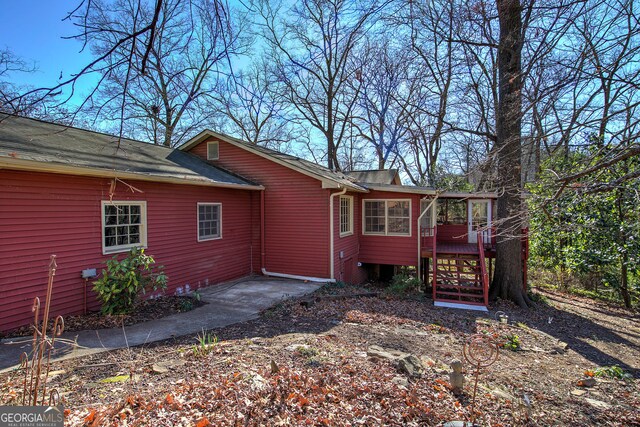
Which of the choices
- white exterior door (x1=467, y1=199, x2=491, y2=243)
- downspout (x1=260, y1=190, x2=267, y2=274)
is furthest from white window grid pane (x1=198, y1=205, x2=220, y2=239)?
white exterior door (x1=467, y1=199, x2=491, y2=243)

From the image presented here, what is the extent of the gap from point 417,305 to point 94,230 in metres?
7.60

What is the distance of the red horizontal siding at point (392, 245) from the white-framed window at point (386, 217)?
14 cm

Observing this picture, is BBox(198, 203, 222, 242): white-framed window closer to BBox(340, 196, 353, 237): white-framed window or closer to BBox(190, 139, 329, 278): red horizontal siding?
BBox(190, 139, 329, 278): red horizontal siding

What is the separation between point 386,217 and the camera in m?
12.1

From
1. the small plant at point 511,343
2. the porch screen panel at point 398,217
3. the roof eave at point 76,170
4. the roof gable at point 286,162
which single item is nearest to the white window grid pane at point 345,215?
the roof gable at point 286,162

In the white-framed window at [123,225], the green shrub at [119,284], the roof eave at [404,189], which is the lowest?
the green shrub at [119,284]

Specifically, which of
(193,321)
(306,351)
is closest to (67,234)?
(193,321)

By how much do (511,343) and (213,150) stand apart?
397 inches

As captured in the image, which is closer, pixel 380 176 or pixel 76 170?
pixel 76 170

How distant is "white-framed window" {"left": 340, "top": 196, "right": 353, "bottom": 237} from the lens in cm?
1105

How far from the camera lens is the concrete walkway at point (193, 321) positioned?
15.2 ft

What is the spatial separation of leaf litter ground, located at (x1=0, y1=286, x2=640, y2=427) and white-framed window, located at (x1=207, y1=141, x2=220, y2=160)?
22.4 ft

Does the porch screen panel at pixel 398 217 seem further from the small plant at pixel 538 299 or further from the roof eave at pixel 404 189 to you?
the small plant at pixel 538 299

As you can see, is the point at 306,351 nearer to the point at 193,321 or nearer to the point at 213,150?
the point at 193,321
